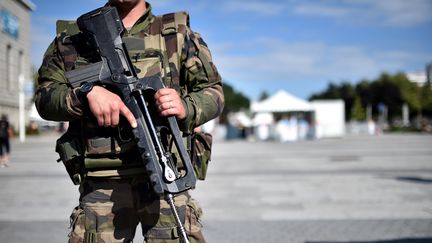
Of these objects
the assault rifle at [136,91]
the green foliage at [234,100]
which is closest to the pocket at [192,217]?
the assault rifle at [136,91]

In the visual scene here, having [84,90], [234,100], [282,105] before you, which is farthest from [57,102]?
[234,100]

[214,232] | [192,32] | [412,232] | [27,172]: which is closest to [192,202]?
[192,32]

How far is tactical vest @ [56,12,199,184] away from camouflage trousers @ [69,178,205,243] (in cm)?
6

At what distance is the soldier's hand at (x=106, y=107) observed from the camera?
1.87 metres

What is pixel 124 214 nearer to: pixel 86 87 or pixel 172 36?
pixel 86 87

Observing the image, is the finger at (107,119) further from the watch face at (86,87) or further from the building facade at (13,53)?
the building facade at (13,53)

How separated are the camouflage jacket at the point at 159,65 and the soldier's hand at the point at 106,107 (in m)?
0.14

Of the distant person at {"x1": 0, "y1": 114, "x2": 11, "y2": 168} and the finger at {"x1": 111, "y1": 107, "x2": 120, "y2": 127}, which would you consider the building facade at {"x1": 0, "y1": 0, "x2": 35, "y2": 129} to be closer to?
the distant person at {"x1": 0, "y1": 114, "x2": 11, "y2": 168}

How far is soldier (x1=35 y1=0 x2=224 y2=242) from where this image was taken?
6.38 ft

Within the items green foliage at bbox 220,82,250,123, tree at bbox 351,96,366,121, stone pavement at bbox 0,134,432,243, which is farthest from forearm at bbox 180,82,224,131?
green foliage at bbox 220,82,250,123

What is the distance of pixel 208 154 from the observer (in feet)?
7.35

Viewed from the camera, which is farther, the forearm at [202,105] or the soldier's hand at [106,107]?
the forearm at [202,105]

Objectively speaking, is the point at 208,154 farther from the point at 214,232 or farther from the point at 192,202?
the point at 214,232

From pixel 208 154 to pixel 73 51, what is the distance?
2.41 feet
